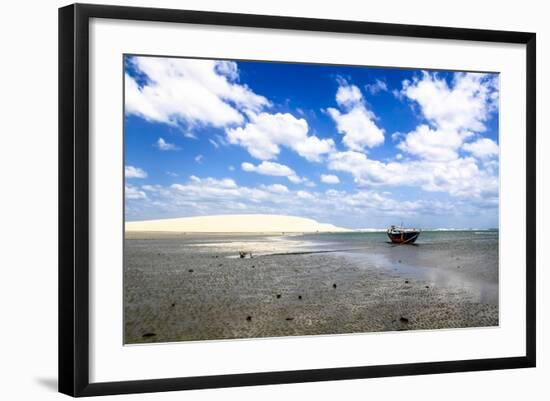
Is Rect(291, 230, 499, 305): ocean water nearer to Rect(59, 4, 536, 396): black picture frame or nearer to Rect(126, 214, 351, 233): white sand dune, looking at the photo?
Rect(126, 214, 351, 233): white sand dune

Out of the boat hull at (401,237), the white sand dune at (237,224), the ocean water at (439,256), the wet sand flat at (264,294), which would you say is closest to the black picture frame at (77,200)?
the wet sand flat at (264,294)

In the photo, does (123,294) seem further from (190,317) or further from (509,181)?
(509,181)

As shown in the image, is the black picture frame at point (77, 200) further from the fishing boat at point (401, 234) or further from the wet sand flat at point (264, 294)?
the fishing boat at point (401, 234)

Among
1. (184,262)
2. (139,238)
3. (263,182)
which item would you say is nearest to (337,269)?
(263,182)

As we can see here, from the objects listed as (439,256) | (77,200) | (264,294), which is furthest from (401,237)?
(77,200)

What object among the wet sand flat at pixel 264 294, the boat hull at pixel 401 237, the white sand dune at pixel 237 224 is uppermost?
the white sand dune at pixel 237 224

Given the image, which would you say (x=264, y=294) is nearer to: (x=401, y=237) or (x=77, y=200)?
(x=401, y=237)

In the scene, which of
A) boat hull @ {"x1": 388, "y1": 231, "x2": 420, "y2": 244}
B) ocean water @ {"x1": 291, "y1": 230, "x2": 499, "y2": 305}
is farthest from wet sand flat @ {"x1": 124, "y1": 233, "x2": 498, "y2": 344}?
boat hull @ {"x1": 388, "y1": 231, "x2": 420, "y2": 244}
